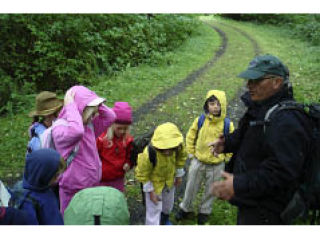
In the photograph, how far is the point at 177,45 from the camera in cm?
1669

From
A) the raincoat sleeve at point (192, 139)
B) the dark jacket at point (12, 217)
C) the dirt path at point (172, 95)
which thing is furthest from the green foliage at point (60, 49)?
the dark jacket at point (12, 217)

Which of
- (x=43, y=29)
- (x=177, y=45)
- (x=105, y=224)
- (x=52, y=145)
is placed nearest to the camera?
(x=105, y=224)

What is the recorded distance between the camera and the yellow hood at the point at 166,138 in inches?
129

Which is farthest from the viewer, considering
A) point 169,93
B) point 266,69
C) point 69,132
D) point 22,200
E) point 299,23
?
point 299,23

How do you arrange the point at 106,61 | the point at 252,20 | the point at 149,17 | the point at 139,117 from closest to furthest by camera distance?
the point at 139,117 < the point at 106,61 < the point at 149,17 < the point at 252,20

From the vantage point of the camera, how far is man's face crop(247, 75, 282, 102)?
244cm

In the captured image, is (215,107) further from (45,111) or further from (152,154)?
(45,111)

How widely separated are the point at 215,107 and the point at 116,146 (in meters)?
1.37

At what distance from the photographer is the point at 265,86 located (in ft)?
8.06

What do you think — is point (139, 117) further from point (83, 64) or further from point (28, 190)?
point (28, 190)

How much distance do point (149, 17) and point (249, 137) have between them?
1432 centimetres

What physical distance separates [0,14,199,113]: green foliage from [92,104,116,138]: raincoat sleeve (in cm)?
585

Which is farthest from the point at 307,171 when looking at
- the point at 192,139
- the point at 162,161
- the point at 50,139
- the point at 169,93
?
the point at 169,93

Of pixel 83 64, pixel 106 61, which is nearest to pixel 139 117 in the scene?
pixel 83 64
